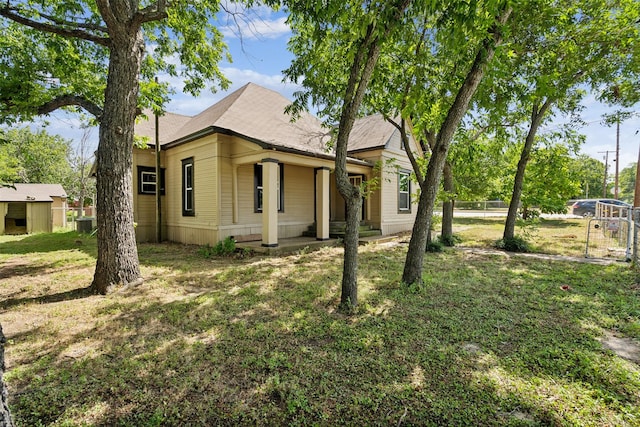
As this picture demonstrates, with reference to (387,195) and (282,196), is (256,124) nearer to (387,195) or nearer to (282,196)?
(282,196)

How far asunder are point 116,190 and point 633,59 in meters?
12.4

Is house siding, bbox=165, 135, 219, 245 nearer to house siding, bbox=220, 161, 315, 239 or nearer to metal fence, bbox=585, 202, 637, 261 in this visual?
house siding, bbox=220, 161, 315, 239

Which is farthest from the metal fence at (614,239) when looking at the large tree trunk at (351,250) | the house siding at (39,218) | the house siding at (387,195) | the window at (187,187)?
the house siding at (39,218)

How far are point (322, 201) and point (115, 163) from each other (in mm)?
6396

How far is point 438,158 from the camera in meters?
5.34

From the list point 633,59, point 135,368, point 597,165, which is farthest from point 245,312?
point 597,165

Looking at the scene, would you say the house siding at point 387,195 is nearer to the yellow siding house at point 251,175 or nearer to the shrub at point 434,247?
the yellow siding house at point 251,175

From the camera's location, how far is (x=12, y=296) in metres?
5.25

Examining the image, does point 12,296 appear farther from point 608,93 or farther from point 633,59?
point 608,93

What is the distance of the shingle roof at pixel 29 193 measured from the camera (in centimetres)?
1706

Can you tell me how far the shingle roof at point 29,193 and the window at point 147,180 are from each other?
10.1m


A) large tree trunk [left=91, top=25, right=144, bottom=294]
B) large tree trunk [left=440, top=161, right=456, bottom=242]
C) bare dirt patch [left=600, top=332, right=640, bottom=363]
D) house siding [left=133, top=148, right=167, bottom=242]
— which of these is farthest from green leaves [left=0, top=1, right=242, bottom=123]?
bare dirt patch [left=600, top=332, right=640, bottom=363]

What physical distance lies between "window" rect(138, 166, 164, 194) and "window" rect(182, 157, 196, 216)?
1.57 m

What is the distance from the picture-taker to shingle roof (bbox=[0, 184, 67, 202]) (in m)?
17.1
